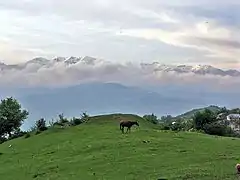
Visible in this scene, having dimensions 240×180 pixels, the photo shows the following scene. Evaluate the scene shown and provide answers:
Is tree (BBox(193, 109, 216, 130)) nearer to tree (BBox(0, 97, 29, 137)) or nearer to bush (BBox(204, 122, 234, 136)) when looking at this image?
bush (BBox(204, 122, 234, 136))

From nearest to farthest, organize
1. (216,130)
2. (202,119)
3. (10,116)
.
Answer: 1. (216,130)
2. (202,119)
3. (10,116)

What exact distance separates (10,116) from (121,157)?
60.6m

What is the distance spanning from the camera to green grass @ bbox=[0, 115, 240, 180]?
111ft

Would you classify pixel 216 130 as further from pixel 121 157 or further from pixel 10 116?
Result: pixel 10 116

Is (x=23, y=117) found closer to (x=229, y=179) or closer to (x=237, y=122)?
(x=237, y=122)

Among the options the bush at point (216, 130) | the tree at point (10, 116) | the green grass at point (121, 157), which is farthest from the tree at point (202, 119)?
the tree at point (10, 116)

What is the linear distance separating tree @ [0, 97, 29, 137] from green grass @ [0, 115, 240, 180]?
1519 inches

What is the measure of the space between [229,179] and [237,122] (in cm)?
8209

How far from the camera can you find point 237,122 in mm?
108875

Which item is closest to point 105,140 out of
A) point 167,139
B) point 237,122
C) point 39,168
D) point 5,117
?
point 167,139

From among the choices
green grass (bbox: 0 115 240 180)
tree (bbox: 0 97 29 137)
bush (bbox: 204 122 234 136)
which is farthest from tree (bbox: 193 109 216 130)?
tree (bbox: 0 97 29 137)

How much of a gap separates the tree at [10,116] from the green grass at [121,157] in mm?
38587

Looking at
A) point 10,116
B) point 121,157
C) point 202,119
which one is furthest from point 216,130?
point 10,116

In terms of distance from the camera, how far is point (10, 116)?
9756 cm
